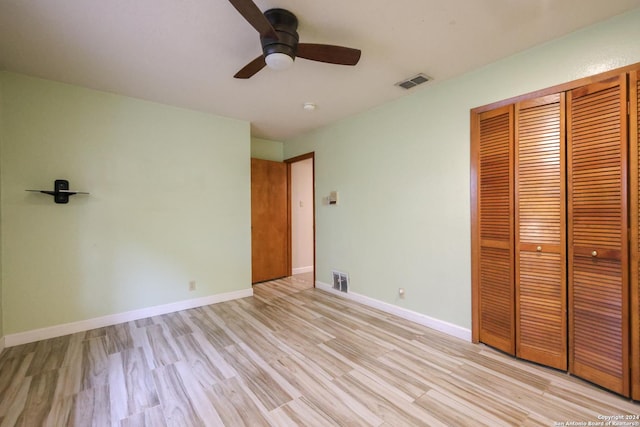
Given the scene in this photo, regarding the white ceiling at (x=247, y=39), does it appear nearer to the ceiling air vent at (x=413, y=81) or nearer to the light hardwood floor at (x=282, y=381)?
the ceiling air vent at (x=413, y=81)

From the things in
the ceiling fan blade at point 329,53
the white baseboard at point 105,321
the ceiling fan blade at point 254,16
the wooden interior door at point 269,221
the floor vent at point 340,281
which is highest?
the ceiling fan blade at point 329,53

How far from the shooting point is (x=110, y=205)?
2.91 metres

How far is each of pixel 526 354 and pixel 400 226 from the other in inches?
60.7

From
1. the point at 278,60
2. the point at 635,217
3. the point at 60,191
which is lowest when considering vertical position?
the point at 635,217

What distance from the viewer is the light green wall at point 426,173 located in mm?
1977

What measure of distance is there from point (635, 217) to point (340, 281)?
2.92 metres

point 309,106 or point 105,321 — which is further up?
point 309,106

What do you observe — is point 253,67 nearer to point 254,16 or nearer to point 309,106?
point 254,16

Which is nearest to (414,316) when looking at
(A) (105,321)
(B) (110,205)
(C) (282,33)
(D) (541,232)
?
(D) (541,232)

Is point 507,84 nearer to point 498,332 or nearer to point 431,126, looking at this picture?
point 431,126

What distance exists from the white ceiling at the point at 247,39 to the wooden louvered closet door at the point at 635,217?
621 mm

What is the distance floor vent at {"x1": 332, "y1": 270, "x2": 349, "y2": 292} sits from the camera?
12.3ft
